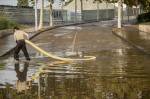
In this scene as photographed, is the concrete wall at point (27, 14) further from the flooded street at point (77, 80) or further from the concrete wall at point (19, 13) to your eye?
the flooded street at point (77, 80)

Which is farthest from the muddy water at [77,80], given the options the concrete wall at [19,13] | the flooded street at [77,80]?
the concrete wall at [19,13]

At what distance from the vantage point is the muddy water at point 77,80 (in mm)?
9609

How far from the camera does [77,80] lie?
1180 cm

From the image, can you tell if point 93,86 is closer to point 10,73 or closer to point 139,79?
point 139,79

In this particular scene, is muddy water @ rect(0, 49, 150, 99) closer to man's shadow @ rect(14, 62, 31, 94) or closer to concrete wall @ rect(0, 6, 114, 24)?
man's shadow @ rect(14, 62, 31, 94)

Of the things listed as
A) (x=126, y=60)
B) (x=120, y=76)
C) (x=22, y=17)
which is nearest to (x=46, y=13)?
(x=22, y=17)

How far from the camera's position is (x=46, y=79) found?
12.1m

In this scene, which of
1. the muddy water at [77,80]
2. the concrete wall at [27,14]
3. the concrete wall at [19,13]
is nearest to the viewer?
the muddy water at [77,80]

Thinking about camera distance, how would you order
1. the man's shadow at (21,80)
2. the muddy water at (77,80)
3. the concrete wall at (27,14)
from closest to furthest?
the muddy water at (77,80)
the man's shadow at (21,80)
the concrete wall at (27,14)

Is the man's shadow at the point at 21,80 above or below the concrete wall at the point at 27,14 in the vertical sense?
below

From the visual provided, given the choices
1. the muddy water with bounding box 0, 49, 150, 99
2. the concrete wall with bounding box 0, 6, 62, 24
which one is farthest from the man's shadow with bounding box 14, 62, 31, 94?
the concrete wall with bounding box 0, 6, 62, 24

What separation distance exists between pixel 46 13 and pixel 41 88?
244 ft

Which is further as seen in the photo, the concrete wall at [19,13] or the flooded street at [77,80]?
the concrete wall at [19,13]

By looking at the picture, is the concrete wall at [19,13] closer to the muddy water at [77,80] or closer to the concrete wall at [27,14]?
the concrete wall at [27,14]
